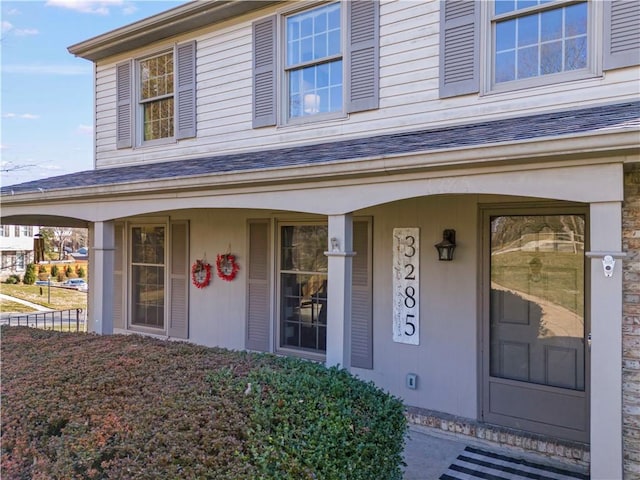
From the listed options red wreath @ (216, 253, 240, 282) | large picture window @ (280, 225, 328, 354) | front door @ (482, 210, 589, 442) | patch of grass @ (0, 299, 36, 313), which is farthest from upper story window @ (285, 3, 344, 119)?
patch of grass @ (0, 299, 36, 313)

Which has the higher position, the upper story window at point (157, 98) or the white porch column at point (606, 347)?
the upper story window at point (157, 98)

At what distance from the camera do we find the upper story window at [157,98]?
693 cm

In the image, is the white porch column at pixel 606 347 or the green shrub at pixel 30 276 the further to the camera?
the green shrub at pixel 30 276

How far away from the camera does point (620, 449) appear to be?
9.00ft

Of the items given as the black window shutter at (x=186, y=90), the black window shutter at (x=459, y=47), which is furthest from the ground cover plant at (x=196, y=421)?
the black window shutter at (x=186, y=90)

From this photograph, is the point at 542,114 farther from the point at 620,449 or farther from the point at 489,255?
the point at 620,449

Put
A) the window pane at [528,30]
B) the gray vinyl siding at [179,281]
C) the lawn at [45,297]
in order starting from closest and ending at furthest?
the window pane at [528,30] → the gray vinyl siding at [179,281] → the lawn at [45,297]

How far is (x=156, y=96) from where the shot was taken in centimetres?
735

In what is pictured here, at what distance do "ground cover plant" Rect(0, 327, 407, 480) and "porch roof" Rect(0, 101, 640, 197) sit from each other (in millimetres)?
1840

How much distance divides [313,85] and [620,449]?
484 cm

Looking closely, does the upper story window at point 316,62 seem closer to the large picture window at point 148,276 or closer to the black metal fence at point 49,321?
the large picture window at point 148,276

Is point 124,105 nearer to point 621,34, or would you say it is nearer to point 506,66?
point 506,66

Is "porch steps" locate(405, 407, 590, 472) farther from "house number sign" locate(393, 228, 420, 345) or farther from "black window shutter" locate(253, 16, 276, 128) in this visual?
"black window shutter" locate(253, 16, 276, 128)

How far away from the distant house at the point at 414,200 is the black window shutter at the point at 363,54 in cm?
2
